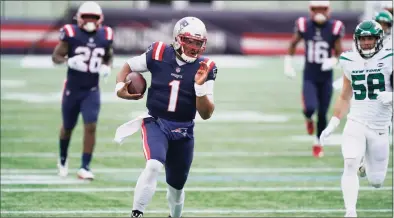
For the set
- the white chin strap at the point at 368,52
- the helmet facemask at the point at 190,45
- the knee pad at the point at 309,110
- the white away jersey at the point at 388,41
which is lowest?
the knee pad at the point at 309,110

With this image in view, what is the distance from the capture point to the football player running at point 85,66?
32.4 feet

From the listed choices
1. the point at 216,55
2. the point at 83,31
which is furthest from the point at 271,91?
the point at 83,31

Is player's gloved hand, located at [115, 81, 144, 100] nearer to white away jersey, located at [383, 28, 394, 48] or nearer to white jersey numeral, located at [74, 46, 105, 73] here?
white away jersey, located at [383, 28, 394, 48]

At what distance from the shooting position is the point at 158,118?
24.0ft

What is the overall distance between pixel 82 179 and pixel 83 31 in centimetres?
145

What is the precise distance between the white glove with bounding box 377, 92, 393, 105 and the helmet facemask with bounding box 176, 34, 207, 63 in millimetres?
1514

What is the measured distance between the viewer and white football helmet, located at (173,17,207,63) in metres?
7.06

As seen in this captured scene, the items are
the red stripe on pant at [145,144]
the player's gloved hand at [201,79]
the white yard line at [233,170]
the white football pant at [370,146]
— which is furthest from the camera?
the white yard line at [233,170]

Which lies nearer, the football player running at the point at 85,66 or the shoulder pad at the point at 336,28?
the football player running at the point at 85,66

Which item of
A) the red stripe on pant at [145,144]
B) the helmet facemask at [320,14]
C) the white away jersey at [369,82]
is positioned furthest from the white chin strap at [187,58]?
the helmet facemask at [320,14]

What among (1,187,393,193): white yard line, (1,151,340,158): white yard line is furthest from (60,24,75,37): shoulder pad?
(1,151,340,158): white yard line

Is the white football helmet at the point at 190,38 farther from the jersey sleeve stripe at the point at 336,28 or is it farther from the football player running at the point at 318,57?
the jersey sleeve stripe at the point at 336,28

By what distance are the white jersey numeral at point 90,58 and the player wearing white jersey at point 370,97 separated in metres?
2.92

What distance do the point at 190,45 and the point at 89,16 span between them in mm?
3030
